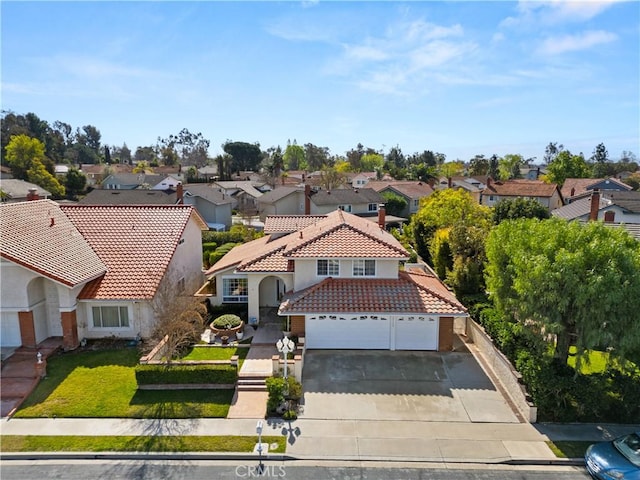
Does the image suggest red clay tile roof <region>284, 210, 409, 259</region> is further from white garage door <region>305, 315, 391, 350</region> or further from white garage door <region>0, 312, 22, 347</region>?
white garage door <region>0, 312, 22, 347</region>

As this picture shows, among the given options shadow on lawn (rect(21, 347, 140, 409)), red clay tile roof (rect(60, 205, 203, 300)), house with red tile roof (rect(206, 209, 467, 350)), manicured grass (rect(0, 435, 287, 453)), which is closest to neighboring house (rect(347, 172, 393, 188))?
red clay tile roof (rect(60, 205, 203, 300))

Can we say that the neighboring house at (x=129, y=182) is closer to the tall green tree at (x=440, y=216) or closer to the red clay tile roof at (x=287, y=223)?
the red clay tile roof at (x=287, y=223)

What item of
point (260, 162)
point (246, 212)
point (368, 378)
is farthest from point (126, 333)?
point (260, 162)

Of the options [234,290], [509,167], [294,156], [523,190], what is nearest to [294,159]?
[294,156]

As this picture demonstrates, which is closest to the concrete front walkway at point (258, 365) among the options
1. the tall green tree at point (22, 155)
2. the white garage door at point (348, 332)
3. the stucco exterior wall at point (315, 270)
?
the white garage door at point (348, 332)

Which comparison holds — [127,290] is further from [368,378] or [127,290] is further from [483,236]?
[483,236]

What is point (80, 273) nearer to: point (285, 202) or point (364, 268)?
point (364, 268)
